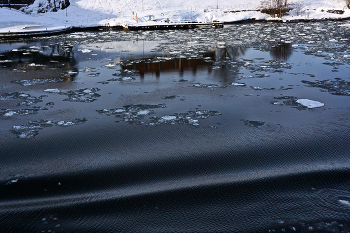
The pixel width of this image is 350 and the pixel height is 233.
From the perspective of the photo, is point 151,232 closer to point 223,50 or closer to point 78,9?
point 223,50

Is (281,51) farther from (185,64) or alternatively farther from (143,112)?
(143,112)

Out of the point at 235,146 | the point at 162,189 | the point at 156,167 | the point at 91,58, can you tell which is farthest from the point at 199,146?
the point at 91,58

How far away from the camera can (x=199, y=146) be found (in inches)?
251

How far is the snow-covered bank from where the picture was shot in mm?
33938

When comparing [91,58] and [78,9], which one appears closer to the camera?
[91,58]

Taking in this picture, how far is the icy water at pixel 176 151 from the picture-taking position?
14.8ft

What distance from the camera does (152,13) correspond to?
40.4m

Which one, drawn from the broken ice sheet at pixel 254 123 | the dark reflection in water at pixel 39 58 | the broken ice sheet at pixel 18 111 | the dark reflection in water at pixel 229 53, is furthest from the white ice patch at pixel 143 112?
the dark reflection in water at pixel 229 53

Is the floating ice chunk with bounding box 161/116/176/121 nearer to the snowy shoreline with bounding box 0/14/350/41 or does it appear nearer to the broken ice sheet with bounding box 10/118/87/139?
the broken ice sheet with bounding box 10/118/87/139

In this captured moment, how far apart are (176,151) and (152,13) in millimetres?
36883

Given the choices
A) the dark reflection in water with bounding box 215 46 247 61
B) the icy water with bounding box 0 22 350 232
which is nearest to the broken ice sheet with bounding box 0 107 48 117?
the icy water with bounding box 0 22 350 232

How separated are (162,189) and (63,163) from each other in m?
1.96

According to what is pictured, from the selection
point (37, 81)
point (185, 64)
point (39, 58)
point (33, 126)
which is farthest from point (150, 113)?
point (39, 58)

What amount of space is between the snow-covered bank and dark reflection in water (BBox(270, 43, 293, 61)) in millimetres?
18092
